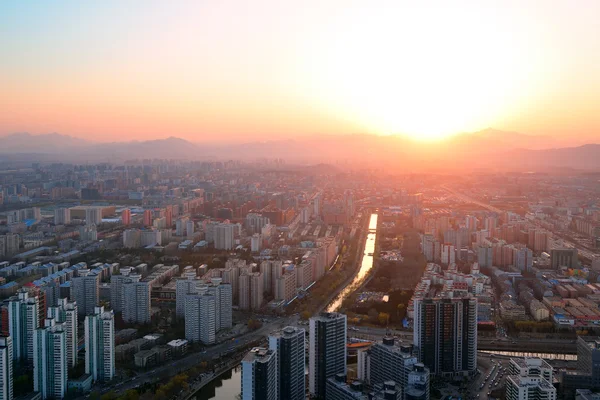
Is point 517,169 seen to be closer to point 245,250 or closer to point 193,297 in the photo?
point 245,250

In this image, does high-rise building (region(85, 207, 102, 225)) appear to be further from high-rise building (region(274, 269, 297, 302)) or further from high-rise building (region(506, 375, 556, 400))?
high-rise building (region(506, 375, 556, 400))

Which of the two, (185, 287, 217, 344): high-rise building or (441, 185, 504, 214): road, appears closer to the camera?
(185, 287, 217, 344): high-rise building

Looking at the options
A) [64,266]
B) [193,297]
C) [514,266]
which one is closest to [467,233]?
[514,266]

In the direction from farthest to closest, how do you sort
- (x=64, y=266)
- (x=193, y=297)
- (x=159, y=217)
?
(x=159, y=217)
(x=64, y=266)
(x=193, y=297)

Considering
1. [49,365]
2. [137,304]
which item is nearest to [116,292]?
[137,304]

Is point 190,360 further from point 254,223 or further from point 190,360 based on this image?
point 254,223

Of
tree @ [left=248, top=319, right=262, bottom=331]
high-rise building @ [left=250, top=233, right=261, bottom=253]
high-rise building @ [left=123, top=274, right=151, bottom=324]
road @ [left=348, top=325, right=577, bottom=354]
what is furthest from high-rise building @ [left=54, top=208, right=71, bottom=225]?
road @ [left=348, top=325, right=577, bottom=354]

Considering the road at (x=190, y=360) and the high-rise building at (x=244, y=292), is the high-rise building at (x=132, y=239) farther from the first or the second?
the road at (x=190, y=360)
